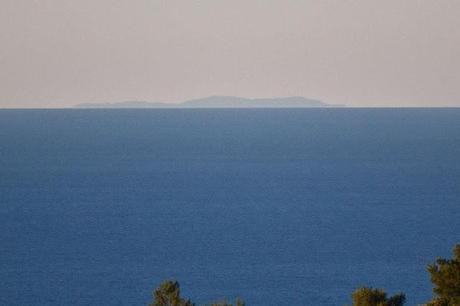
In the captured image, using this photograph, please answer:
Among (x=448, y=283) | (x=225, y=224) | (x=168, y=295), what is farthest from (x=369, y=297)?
(x=225, y=224)

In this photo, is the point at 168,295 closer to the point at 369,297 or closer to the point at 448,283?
the point at 369,297

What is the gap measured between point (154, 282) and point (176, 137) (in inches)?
5380

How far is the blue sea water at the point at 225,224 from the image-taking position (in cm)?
5219

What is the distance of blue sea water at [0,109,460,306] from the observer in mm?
52188

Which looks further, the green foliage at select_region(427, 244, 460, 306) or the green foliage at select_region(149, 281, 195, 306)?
the green foliage at select_region(149, 281, 195, 306)

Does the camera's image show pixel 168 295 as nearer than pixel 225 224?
Yes

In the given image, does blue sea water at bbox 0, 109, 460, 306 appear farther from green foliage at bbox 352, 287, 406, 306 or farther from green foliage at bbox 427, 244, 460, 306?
green foliage at bbox 352, 287, 406, 306

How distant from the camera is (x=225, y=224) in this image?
74.9 metres

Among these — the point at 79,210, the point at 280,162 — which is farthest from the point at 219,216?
the point at 280,162

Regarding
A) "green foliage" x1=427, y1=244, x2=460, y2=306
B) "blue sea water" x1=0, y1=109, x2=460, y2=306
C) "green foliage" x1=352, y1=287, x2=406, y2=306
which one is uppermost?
"blue sea water" x1=0, y1=109, x2=460, y2=306

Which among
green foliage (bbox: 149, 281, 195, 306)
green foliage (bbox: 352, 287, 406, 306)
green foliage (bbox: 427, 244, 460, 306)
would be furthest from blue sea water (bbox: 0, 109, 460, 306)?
green foliage (bbox: 352, 287, 406, 306)

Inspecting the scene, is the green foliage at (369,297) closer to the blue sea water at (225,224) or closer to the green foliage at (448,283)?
the green foliage at (448,283)

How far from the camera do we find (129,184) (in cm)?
10269

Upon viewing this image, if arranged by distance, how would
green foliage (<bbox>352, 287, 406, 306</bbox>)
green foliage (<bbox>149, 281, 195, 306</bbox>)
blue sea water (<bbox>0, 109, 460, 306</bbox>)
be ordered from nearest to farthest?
green foliage (<bbox>352, 287, 406, 306</bbox>) → green foliage (<bbox>149, 281, 195, 306</bbox>) → blue sea water (<bbox>0, 109, 460, 306</bbox>)
